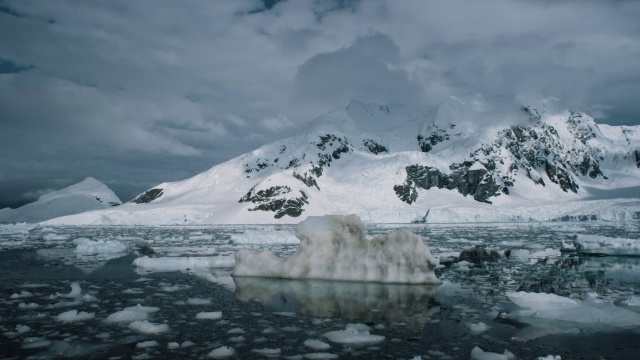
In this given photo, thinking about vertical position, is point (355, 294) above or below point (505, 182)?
below

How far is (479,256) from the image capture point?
22516 millimetres

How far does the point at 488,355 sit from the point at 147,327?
6.06m

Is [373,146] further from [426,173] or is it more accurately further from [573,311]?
[573,311]

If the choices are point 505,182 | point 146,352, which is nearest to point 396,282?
point 146,352

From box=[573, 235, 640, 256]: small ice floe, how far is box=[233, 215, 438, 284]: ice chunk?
13.6 meters

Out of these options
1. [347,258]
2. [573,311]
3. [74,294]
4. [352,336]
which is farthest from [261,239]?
[352,336]

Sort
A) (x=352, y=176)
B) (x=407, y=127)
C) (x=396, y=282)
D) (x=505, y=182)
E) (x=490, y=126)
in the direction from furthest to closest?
(x=407, y=127), (x=490, y=126), (x=505, y=182), (x=352, y=176), (x=396, y=282)

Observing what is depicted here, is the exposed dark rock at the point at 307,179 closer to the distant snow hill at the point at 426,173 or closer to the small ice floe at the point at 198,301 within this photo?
the distant snow hill at the point at 426,173

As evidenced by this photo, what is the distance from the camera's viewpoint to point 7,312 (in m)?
10.1

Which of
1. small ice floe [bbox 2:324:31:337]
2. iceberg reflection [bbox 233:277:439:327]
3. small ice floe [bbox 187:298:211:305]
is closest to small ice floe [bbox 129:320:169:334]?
small ice floe [bbox 2:324:31:337]

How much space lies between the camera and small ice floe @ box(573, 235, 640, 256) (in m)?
22.8

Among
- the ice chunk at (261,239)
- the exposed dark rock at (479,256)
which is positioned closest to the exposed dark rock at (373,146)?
the ice chunk at (261,239)

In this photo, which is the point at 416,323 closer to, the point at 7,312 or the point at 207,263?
the point at 7,312

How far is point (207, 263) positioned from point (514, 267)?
12617mm
